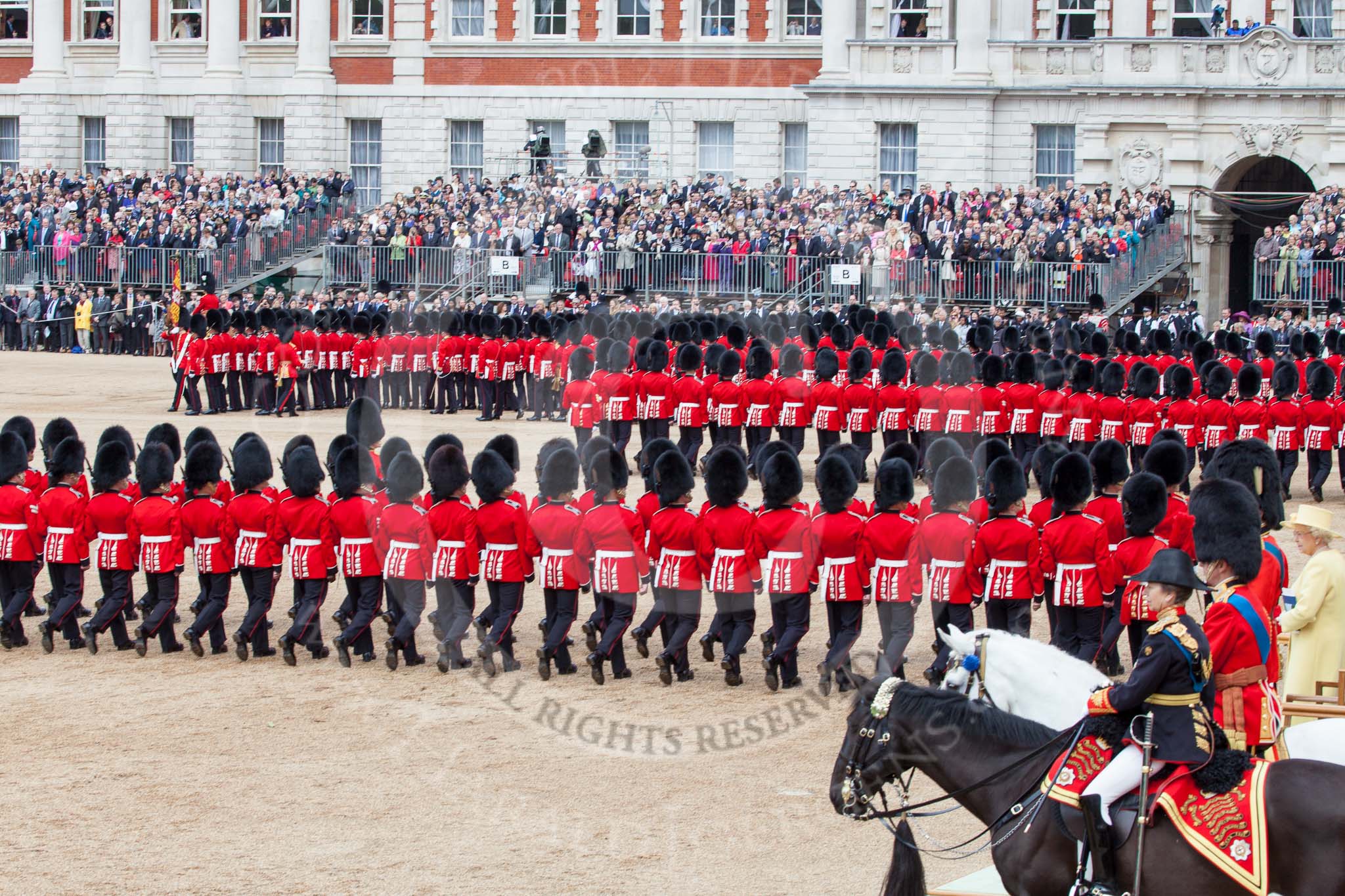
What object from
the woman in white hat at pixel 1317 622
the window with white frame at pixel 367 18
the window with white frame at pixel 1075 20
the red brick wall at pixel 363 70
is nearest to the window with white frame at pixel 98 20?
the red brick wall at pixel 363 70

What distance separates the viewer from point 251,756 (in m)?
8.43

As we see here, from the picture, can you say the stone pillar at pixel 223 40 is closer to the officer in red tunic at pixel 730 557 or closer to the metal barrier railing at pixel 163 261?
the metal barrier railing at pixel 163 261

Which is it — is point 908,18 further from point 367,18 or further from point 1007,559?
point 1007,559

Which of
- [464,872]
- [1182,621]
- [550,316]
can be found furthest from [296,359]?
[1182,621]

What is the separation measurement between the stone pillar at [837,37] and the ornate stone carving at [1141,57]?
4.79 m

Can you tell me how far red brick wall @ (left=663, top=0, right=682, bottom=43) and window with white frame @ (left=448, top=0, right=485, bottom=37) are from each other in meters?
3.54

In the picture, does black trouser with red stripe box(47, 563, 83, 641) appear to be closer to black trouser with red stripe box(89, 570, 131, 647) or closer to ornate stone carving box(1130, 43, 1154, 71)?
black trouser with red stripe box(89, 570, 131, 647)

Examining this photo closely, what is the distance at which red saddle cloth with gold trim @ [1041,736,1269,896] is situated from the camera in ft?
17.3

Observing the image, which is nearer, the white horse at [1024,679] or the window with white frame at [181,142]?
the white horse at [1024,679]

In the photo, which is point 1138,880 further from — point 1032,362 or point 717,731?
point 1032,362

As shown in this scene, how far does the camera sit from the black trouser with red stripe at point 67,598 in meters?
10.5

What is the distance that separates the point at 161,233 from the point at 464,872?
25.4 meters

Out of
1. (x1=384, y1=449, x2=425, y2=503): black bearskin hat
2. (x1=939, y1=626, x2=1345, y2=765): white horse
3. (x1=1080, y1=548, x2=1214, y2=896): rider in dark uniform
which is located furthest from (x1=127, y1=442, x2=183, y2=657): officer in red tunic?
(x1=1080, y1=548, x2=1214, y2=896): rider in dark uniform

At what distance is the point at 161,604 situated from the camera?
10367 mm
